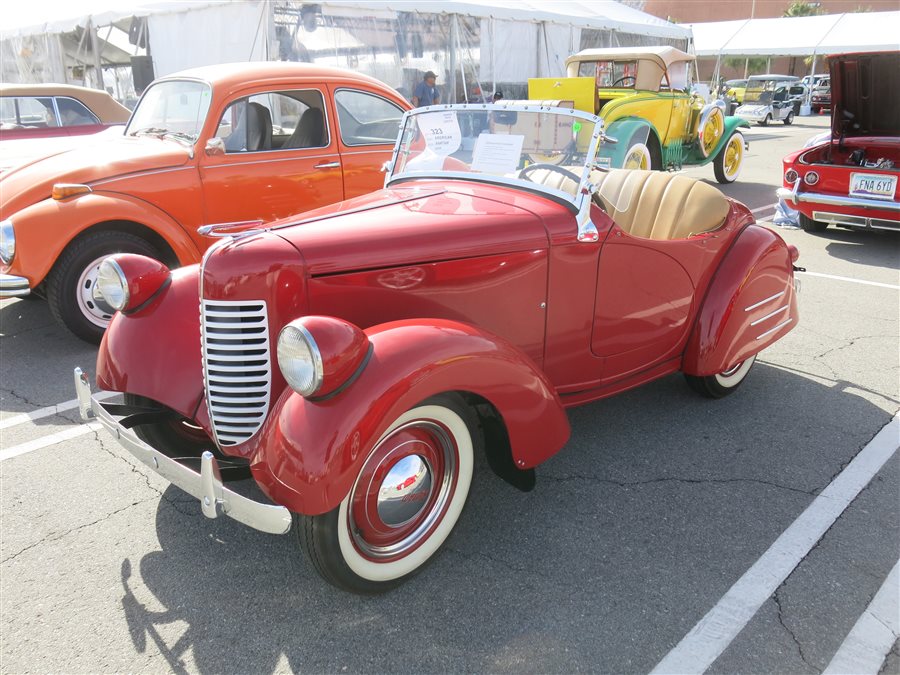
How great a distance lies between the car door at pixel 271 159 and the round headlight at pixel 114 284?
7.53 feet

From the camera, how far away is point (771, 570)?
7.97ft

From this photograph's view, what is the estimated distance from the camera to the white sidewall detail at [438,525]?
215cm

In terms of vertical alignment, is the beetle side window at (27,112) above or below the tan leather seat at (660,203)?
above

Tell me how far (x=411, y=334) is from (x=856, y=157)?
693 centimetres

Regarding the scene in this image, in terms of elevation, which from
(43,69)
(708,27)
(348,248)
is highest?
(708,27)

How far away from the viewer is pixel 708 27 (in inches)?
1387

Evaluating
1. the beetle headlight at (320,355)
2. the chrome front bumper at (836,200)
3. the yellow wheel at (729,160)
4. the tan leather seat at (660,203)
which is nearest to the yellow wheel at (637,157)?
the yellow wheel at (729,160)

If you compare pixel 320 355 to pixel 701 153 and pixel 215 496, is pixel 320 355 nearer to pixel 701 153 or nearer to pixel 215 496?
pixel 215 496

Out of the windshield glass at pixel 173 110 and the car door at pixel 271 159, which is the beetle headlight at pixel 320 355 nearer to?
the car door at pixel 271 159

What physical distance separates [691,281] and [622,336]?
20.3 inches

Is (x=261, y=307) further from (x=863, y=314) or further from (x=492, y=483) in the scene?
(x=863, y=314)

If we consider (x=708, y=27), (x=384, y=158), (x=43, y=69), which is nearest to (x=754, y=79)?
(x=708, y=27)

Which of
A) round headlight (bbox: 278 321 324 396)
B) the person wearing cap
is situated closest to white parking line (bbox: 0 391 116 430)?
round headlight (bbox: 278 321 324 396)

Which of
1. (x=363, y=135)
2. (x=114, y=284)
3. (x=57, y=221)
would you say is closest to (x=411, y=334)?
(x=114, y=284)
